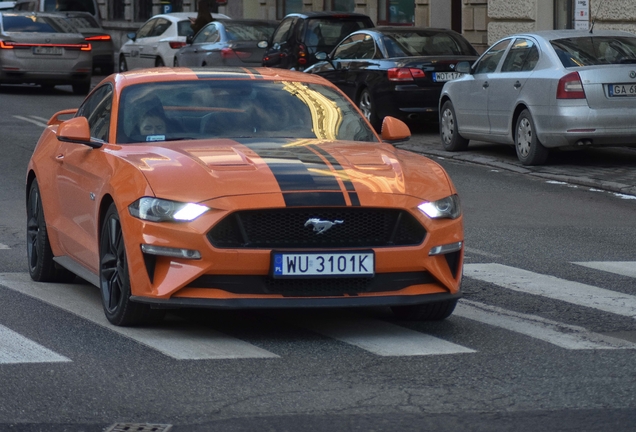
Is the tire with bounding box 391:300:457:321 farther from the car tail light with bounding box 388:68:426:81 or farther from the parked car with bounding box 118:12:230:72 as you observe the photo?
the parked car with bounding box 118:12:230:72

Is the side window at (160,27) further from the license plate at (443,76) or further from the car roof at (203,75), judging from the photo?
the car roof at (203,75)

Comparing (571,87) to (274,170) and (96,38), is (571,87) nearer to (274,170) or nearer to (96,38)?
(274,170)

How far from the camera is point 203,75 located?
8039 mm

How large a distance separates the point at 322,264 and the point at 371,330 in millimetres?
646

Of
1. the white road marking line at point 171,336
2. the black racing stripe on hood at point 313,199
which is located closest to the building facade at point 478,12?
the white road marking line at point 171,336

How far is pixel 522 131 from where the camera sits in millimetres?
15602

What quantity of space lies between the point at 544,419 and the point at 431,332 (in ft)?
5.97

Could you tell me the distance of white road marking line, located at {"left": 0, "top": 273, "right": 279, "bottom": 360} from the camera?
A: 6.34 metres

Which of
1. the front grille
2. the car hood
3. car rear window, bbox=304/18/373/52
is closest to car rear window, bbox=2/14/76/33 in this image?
car rear window, bbox=304/18/373/52

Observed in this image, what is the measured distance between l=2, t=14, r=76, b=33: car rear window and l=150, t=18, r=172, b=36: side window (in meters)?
3.05

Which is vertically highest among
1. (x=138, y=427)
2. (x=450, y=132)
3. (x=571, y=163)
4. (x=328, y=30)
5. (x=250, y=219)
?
(x=328, y=30)

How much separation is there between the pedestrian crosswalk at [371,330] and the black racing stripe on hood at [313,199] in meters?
0.67

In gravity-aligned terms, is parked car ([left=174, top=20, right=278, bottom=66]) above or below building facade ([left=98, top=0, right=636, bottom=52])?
below

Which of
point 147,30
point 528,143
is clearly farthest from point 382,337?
point 147,30
